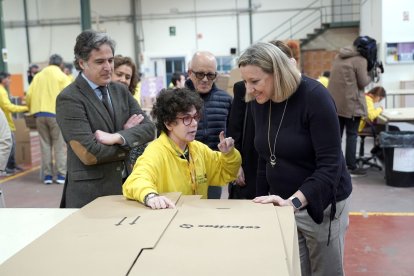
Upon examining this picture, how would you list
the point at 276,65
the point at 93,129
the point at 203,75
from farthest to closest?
the point at 203,75
the point at 93,129
the point at 276,65

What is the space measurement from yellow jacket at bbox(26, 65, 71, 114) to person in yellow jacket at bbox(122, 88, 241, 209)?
4.10 meters

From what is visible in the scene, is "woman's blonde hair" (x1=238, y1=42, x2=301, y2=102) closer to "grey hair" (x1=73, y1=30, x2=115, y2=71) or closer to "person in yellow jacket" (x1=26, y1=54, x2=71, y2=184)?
"grey hair" (x1=73, y1=30, x2=115, y2=71)

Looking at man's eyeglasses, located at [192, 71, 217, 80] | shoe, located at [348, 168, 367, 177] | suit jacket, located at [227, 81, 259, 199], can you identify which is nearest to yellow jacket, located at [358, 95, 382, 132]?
shoe, located at [348, 168, 367, 177]

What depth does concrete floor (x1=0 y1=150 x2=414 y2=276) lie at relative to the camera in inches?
117

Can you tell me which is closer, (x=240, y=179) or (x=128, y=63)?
(x=240, y=179)

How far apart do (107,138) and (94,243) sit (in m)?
0.88

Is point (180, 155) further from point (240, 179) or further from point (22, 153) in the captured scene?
point (22, 153)

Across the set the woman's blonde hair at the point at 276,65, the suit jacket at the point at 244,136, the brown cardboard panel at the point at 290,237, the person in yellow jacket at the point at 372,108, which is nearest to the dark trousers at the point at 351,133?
the person in yellow jacket at the point at 372,108

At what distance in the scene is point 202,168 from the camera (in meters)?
1.93

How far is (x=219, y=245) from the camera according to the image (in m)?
1.09

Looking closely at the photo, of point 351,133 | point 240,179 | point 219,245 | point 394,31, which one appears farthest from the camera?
point 394,31

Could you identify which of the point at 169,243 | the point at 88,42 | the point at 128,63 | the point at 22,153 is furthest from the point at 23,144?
the point at 169,243

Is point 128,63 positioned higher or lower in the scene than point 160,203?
higher

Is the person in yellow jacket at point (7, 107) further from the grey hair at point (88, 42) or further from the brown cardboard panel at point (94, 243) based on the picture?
Answer: the brown cardboard panel at point (94, 243)
